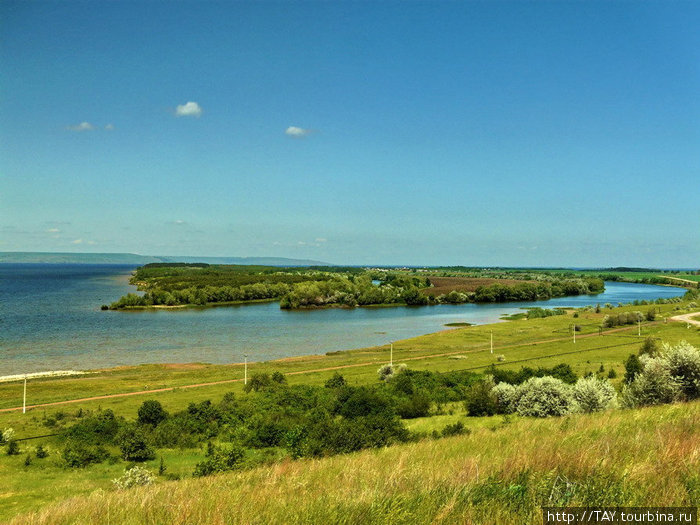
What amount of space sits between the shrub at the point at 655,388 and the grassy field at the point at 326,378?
233 inches

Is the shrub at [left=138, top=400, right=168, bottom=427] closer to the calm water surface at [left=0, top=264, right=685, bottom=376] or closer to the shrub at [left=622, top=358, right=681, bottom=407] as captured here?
the shrub at [left=622, top=358, right=681, bottom=407]

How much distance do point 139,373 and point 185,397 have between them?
1502 centimetres

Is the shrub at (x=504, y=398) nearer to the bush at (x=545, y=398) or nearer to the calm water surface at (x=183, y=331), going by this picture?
the bush at (x=545, y=398)

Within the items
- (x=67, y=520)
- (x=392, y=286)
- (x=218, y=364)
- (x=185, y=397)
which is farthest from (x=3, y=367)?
(x=392, y=286)

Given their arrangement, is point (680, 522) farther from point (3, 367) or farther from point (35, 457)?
point (3, 367)

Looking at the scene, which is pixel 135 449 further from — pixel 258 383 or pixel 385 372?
pixel 385 372

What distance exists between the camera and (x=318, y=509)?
4.72 meters

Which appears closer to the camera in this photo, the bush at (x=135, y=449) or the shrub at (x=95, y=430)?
the bush at (x=135, y=449)

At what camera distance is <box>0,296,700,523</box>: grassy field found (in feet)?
24.4

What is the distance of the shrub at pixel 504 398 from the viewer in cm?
3261

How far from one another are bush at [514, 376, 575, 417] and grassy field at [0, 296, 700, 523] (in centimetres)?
206

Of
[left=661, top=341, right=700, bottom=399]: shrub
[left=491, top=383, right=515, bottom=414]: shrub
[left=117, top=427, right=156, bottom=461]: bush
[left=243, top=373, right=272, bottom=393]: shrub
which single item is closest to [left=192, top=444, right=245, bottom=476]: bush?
[left=117, top=427, right=156, bottom=461]: bush

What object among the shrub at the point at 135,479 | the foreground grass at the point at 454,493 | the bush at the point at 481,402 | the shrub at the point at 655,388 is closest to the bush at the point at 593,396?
the shrub at the point at 655,388

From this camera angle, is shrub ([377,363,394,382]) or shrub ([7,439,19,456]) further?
shrub ([377,363,394,382])
